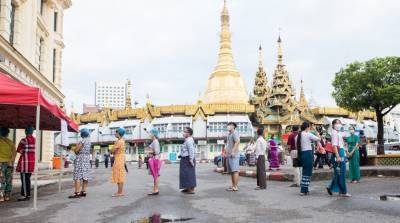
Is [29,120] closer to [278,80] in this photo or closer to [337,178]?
[337,178]

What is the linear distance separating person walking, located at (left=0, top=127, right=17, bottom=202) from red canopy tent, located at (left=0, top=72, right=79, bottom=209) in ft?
2.87

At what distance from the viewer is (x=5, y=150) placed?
34.1 feet

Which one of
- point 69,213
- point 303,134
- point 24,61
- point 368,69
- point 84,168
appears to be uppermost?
point 368,69

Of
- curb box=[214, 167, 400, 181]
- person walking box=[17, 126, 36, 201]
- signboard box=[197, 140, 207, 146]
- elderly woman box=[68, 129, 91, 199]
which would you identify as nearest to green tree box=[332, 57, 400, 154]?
curb box=[214, 167, 400, 181]

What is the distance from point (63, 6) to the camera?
34.0 metres

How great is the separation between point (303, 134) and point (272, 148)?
33.1 ft

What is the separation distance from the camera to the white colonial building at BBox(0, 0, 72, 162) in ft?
62.5

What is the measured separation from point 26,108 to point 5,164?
82.4 inches

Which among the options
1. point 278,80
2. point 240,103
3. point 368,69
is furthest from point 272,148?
point 278,80

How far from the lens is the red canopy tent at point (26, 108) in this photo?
30.2 feet

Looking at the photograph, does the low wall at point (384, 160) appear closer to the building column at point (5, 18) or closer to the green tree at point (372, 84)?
the green tree at point (372, 84)

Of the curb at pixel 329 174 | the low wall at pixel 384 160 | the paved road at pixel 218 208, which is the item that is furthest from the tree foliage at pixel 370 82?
the paved road at pixel 218 208

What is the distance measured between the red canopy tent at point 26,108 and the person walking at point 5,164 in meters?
0.88

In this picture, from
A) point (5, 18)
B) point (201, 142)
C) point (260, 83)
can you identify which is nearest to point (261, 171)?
point (5, 18)
